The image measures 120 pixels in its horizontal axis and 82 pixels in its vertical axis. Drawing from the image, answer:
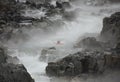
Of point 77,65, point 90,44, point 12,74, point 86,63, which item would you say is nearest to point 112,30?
point 90,44

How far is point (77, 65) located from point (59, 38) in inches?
422

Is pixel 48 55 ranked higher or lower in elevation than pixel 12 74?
lower

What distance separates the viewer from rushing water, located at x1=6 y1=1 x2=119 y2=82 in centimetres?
2056

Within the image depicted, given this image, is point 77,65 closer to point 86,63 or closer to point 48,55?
point 86,63

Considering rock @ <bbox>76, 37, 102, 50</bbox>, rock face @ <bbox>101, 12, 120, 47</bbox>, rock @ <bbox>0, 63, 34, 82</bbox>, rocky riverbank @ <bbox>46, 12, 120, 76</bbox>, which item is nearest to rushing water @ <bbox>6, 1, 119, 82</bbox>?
rocky riverbank @ <bbox>46, 12, 120, 76</bbox>

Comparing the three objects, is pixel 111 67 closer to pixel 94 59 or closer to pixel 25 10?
pixel 94 59

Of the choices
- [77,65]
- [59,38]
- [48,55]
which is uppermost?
[77,65]

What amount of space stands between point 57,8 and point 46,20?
23.0ft

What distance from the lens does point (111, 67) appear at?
725 inches

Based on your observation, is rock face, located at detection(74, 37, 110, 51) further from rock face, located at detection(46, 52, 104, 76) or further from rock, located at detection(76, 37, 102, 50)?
rock face, located at detection(46, 52, 104, 76)

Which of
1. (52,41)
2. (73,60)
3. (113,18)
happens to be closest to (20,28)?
(52,41)

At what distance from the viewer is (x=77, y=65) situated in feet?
59.3

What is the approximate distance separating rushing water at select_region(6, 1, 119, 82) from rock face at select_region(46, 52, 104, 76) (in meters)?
0.43

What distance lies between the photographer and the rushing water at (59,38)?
2056 cm
